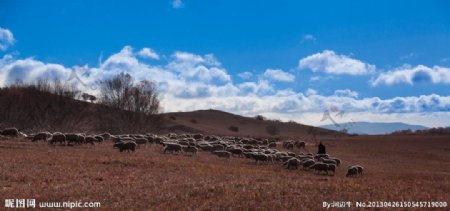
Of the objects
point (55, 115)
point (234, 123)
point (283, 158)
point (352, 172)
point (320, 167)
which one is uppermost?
point (234, 123)

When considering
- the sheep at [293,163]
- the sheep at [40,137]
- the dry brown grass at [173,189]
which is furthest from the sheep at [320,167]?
the sheep at [40,137]

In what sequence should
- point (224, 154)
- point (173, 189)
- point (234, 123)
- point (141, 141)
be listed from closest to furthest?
point (173, 189), point (224, 154), point (141, 141), point (234, 123)

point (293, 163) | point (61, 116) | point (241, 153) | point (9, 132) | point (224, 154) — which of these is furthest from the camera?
point (61, 116)

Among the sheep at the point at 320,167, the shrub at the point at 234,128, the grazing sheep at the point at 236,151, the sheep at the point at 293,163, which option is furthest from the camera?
the shrub at the point at 234,128

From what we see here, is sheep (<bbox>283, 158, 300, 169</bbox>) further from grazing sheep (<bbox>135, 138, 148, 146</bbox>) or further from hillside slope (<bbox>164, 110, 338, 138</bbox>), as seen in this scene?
hillside slope (<bbox>164, 110, 338, 138</bbox>)

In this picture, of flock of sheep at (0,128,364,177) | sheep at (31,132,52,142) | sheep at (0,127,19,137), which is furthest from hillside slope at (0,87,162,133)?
flock of sheep at (0,128,364,177)

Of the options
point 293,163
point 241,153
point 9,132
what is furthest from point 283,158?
point 9,132

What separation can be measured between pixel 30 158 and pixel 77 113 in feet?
175

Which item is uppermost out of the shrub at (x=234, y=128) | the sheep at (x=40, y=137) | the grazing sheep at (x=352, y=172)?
the shrub at (x=234, y=128)

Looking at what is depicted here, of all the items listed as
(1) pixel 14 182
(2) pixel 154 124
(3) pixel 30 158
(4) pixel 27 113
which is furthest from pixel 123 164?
(2) pixel 154 124

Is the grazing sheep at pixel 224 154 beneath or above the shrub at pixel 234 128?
beneath

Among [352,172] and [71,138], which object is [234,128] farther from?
[352,172]

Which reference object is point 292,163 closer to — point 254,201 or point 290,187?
point 290,187

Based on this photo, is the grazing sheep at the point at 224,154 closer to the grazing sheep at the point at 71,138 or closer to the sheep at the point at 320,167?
the sheep at the point at 320,167
